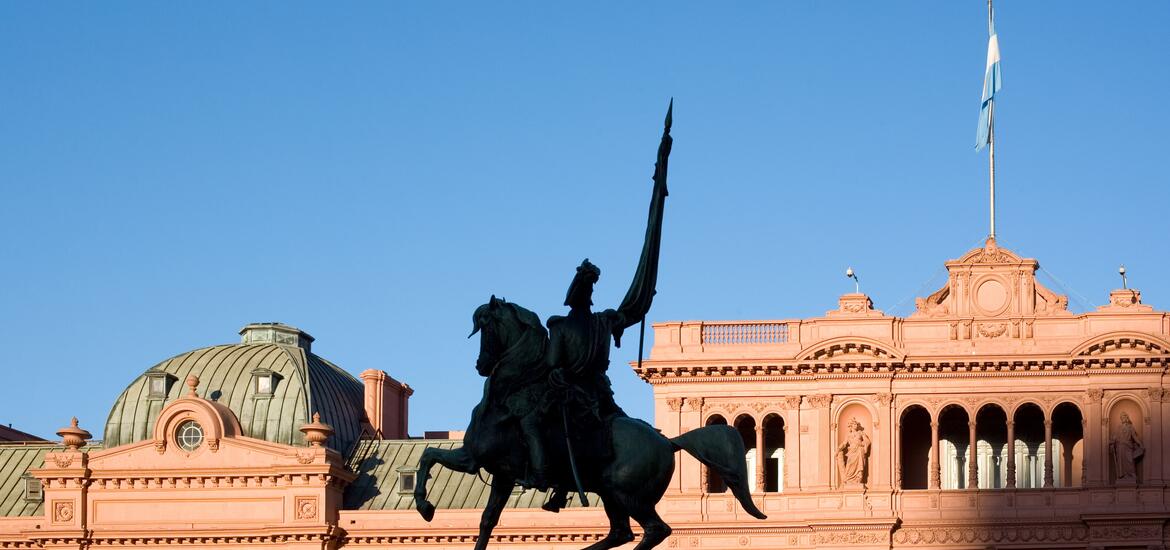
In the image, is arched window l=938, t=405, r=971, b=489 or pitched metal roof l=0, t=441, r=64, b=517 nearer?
arched window l=938, t=405, r=971, b=489

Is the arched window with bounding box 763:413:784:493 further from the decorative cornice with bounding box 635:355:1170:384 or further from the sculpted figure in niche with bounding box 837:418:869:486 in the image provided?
the sculpted figure in niche with bounding box 837:418:869:486

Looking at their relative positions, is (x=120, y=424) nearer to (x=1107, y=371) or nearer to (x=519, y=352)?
(x=1107, y=371)

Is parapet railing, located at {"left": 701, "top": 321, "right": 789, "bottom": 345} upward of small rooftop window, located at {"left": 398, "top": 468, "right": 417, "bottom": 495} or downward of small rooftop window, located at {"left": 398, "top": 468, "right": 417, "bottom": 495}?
upward

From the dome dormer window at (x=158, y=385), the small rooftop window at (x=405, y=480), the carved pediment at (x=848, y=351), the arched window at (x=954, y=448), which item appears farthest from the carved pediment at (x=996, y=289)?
the dome dormer window at (x=158, y=385)

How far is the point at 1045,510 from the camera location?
89375 mm

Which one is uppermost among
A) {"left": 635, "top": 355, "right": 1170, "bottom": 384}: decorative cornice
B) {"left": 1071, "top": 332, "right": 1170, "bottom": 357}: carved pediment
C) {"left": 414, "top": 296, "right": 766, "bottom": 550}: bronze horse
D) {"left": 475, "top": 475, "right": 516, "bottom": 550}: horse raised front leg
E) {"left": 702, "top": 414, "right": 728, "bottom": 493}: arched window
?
{"left": 1071, "top": 332, "right": 1170, "bottom": 357}: carved pediment

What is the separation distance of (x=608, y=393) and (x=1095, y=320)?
61658mm

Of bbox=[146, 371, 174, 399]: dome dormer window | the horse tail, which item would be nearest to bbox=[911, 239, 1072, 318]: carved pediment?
bbox=[146, 371, 174, 399]: dome dormer window

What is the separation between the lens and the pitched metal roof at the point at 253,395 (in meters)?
99.3

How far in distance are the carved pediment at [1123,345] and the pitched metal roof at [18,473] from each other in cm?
4099

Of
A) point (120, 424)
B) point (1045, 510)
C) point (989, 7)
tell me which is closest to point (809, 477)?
point (1045, 510)

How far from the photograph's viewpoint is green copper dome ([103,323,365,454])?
99.3m

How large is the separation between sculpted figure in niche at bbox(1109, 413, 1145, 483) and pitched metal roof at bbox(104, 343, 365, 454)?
103 feet

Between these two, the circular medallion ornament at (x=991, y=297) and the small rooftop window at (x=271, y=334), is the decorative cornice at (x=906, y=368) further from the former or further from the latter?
the small rooftop window at (x=271, y=334)
